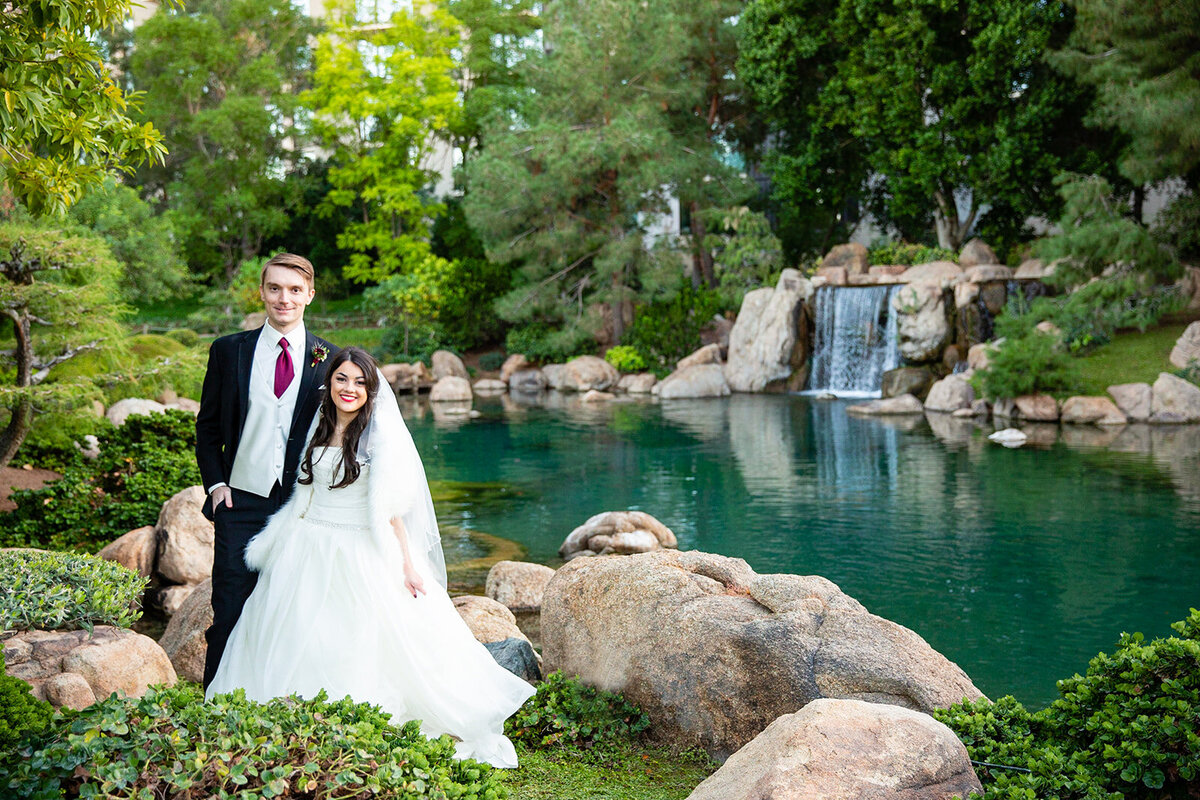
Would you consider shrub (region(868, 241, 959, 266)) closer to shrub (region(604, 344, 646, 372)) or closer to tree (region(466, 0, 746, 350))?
tree (region(466, 0, 746, 350))

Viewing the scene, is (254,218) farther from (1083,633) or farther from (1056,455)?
(1083,633)

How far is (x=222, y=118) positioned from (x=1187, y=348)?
29.8 meters

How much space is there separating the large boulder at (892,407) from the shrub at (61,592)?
17296 millimetres

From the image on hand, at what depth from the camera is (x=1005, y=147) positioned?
23922 millimetres

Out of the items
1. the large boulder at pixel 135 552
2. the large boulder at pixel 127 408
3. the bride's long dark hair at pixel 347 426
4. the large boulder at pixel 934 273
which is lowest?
the large boulder at pixel 135 552

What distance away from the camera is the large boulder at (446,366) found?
96.8ft

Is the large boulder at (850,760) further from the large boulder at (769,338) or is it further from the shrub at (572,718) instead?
the large boulder at (769,338)

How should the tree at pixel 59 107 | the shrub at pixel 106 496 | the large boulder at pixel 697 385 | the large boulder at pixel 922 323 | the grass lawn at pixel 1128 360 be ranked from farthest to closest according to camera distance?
1. the large boulder at pixel 697 385
2. the large boulder at pixel 922 323
3. the grass lawn at pixel 1128 360
4. the shrub at pixel 106 496
5. the tree at pixel 59 107

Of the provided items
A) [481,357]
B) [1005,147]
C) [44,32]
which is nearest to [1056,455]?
[1005,147]

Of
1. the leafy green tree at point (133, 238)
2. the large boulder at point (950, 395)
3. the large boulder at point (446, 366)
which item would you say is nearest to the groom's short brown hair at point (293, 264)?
the large boulder at point (950, 395)

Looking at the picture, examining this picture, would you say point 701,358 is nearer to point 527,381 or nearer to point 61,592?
point 527,381

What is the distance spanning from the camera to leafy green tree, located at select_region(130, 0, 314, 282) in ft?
118

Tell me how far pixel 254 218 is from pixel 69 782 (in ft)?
120

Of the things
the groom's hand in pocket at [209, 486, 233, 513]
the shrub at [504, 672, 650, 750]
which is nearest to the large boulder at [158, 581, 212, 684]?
the groom's hand in pocket at [209, 486, 233, 513]
